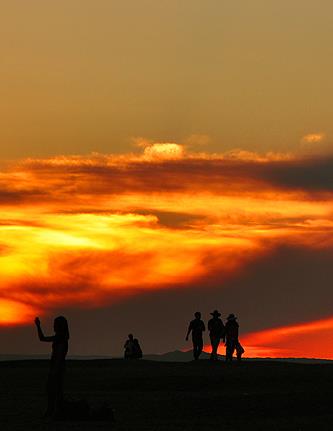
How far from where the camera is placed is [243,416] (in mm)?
30656

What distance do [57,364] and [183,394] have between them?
836cm

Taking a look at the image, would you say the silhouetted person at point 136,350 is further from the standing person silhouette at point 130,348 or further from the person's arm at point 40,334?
the person's arm at point 40,334

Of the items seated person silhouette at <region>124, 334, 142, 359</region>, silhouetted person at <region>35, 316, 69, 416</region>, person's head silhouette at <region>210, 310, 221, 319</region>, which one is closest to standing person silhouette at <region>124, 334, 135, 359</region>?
seated person silhouette at <region>124, 334, 142, 359</region>

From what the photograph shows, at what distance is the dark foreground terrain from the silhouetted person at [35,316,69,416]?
475 mm

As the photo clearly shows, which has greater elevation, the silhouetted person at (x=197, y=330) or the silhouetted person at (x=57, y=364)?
the silhouetted person at (x=197, y=330)

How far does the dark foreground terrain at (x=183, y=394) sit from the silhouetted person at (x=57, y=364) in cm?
47

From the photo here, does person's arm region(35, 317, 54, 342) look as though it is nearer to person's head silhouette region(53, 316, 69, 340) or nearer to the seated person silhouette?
person's head silhouette region(53, 316, 69, 340)

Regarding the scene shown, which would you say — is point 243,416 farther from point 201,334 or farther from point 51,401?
→ point 201,334

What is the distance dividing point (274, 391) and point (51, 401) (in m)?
9.89

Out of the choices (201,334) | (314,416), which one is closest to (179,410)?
(314,416)

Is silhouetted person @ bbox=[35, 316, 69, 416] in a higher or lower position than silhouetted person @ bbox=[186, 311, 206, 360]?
lower

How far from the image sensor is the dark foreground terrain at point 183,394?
2850cm

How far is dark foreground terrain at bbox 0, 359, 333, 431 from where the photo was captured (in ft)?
93.5

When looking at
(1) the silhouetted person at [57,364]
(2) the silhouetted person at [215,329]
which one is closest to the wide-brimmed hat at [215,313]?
(2) the silhouetted person at [215,329]
